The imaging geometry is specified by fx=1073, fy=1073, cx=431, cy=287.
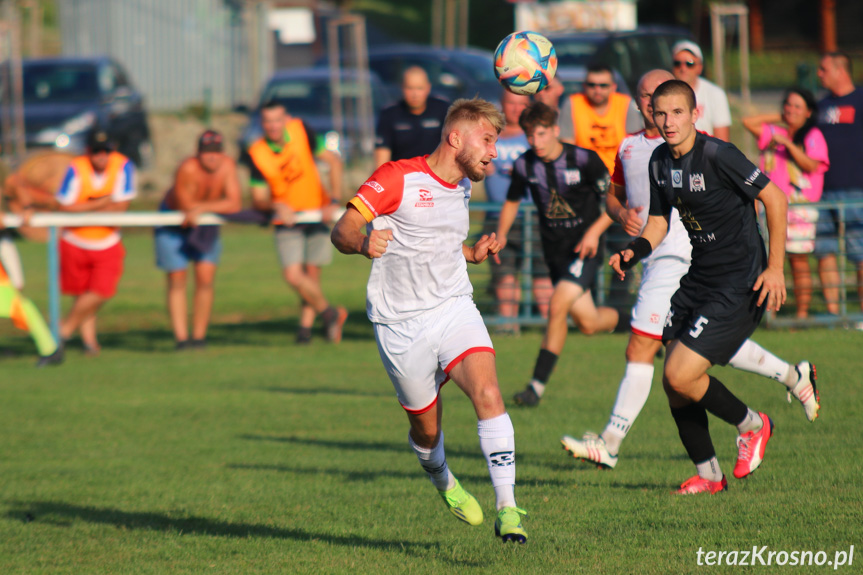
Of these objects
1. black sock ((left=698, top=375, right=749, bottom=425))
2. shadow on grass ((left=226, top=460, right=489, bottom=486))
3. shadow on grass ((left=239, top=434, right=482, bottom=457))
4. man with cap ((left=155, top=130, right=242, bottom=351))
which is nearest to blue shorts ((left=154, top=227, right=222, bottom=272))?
man with cap ((left=155, top=130, right=242, bottom=351))

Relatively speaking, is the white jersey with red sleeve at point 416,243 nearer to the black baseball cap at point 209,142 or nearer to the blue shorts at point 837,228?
the black baseball cap at point 209,142

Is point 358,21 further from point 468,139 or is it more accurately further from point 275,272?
point 468,139

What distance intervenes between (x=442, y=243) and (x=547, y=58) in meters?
2.01

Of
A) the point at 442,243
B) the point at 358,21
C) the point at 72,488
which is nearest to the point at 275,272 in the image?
the point at 358,21

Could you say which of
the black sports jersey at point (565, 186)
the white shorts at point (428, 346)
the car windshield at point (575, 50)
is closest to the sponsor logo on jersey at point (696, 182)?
the white shorts at point (428, 346)

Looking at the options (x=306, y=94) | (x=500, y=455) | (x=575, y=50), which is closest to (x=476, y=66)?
(x=575, y=50)

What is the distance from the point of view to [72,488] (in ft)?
22.7

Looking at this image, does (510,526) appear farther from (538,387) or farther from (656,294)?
(538,387)

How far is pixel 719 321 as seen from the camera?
5562 millimetres

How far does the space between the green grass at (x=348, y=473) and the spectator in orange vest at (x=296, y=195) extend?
77 centimetres

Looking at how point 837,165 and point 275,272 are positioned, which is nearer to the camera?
point 837,165

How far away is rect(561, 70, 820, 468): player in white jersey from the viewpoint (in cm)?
613

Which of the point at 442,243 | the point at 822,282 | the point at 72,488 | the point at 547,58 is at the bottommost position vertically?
the point at 72,488

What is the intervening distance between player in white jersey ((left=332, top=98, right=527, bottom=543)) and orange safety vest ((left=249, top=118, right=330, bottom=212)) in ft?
22.3
